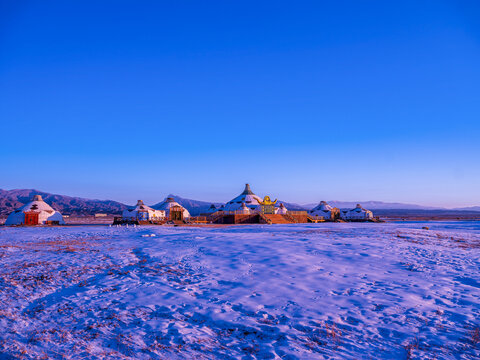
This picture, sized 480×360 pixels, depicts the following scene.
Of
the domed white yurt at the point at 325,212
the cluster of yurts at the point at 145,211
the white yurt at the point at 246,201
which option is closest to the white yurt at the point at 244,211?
the cluster of yurts at the point at 145,211

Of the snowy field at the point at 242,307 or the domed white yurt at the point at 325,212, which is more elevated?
the domed white yurt at the point at 325,212

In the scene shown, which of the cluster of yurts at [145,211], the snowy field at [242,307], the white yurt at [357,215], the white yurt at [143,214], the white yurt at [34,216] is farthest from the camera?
the white yurt at [357,215]

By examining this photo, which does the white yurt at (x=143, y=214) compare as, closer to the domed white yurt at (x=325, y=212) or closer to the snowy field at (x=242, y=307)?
the snowy field at (x=242, y=307)

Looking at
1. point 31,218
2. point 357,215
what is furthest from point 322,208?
point 31,218

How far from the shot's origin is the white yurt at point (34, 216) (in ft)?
162

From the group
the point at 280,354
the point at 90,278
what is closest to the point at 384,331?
the point at 280,354

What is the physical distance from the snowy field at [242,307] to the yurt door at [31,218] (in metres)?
43.0

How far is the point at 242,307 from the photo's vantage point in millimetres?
7684

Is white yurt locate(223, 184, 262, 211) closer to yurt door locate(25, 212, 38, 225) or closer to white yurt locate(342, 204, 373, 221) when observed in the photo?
white yurt locate(342, 204, 373, 221)

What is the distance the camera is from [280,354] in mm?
5691

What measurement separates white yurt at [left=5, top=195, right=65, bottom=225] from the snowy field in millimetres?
43191

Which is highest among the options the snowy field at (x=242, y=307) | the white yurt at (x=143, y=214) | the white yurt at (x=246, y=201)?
the white yurt at (x=246, y=201)

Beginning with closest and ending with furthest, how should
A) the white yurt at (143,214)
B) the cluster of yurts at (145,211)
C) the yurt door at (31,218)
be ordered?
the yurt door at (31,218), the cluster of yurts at (145,211), the white yurt at (143,214)

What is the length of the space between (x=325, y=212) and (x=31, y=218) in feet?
199
